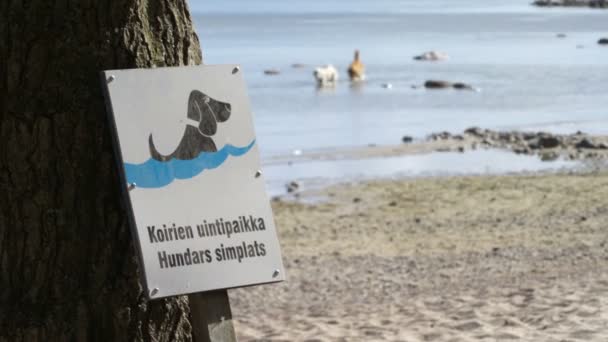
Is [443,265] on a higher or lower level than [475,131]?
lower

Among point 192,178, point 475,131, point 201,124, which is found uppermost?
point 475,131

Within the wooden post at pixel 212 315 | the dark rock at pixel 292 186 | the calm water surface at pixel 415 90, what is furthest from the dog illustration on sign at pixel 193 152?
the calm water surface at pixel 415 90

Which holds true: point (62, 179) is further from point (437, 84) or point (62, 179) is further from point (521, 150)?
point (437, 84)

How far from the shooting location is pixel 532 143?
22359 millimetres

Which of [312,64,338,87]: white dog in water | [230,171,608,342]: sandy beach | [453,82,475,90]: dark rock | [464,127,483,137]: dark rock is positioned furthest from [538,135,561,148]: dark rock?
→ [312,64,338,87]: white dog in water

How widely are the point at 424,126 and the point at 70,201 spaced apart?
80.7ft

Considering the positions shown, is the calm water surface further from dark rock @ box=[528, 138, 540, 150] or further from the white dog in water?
dark rock @ box=[528, 138, 540, 150]

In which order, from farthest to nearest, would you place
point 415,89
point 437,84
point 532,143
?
point 415,89, point 437,84, point 532,143

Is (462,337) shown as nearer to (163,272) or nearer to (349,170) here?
(163,272)

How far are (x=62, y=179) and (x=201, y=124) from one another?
49 centimetres

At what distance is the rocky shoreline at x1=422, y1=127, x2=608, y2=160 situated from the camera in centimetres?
2081

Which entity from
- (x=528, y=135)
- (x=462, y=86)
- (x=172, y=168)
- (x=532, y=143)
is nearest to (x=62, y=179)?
(x=172, y=168)

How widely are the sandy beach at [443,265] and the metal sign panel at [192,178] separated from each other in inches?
151

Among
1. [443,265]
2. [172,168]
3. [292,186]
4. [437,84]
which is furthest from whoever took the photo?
[437,84]
